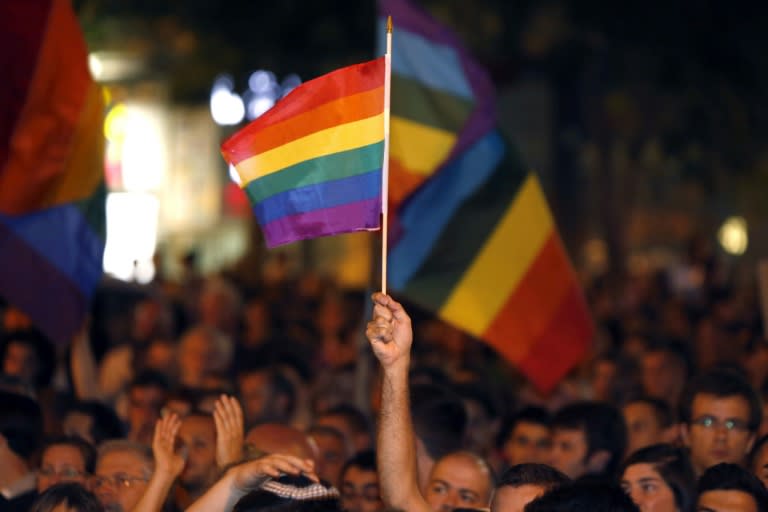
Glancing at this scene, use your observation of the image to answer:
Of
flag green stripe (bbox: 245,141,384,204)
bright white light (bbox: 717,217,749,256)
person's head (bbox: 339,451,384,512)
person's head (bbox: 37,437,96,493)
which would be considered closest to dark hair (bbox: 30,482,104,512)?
person's head (bbox: 37,437,96,493)

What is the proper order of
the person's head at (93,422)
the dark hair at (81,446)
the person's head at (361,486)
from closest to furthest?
the dark hair at (81,446), the person's head at (361,486), the person's head at (93,422)

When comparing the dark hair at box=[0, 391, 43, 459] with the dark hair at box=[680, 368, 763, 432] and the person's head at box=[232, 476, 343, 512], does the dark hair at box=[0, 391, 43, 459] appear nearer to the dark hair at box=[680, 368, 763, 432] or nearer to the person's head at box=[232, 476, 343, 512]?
the person's head at box=[232, 476, 343, 512]

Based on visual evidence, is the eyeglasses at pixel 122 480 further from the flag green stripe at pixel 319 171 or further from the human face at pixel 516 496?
the human face at pixel 516 496

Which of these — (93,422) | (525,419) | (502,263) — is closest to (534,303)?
(502,263)

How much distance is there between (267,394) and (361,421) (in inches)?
48.7

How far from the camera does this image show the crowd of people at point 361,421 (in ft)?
19.5

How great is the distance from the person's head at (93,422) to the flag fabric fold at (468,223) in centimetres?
206

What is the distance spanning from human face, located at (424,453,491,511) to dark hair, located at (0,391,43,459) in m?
2.03

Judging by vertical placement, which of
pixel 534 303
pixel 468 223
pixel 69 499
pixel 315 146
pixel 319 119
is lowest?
pixel 69 499

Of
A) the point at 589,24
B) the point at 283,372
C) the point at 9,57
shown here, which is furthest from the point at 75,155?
the point at 589,24

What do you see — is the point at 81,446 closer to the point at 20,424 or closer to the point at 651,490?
the point at 20,424

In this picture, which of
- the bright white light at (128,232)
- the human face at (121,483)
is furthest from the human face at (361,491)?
the bright white light at (128,232)

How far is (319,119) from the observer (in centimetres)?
652

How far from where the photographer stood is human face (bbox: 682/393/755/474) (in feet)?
25.6
